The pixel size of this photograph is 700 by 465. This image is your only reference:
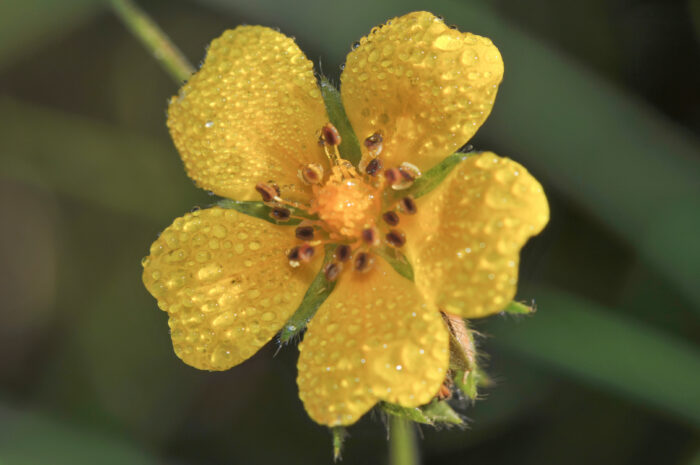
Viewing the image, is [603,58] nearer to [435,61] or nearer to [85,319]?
[435,61]

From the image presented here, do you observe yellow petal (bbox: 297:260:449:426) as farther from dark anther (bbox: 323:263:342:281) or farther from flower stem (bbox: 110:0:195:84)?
flower stem (bbox: 110:0:195:84)

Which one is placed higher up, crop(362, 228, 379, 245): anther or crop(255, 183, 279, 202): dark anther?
crop(255, 183, 279, 202): dark anther

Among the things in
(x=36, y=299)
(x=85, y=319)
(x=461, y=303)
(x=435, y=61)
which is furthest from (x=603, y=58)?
(x=36, y=299)

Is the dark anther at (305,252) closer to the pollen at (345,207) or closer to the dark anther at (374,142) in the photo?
the pollen at (345,207)

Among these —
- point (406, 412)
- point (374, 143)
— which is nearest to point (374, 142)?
point (374, 143)

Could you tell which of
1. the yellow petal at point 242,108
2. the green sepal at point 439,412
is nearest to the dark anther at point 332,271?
the yellow petal at point 242,108

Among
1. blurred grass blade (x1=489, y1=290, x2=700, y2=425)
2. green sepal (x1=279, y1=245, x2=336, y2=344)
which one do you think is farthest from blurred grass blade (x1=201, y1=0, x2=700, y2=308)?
green sepal (x1=279, y1=245, x2=336, y2=344)

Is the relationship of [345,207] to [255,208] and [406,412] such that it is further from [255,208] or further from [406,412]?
[406,412]
